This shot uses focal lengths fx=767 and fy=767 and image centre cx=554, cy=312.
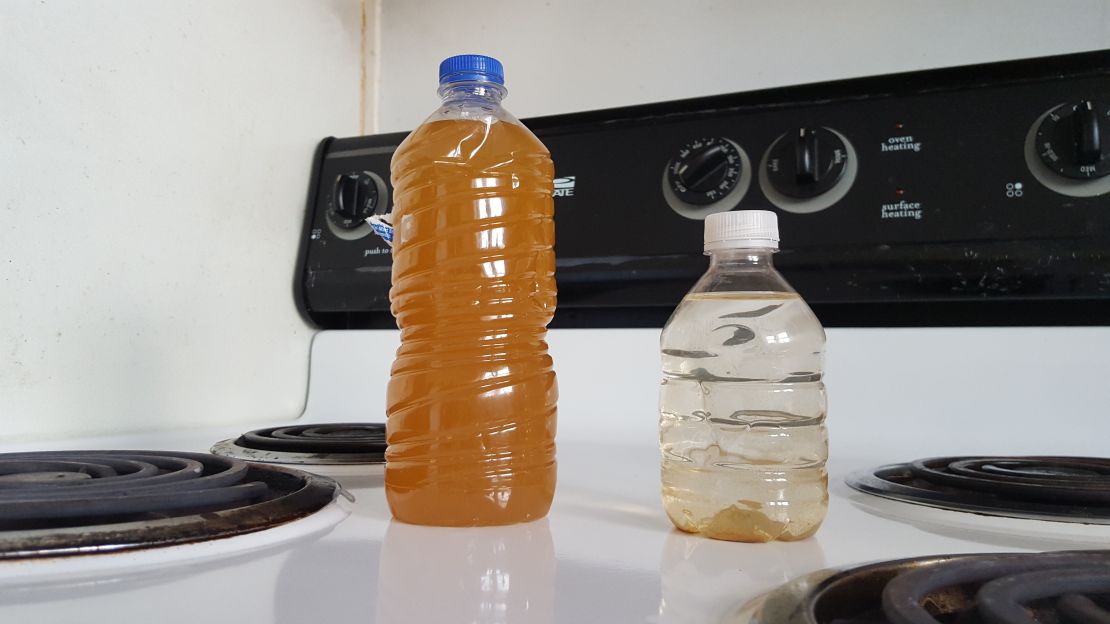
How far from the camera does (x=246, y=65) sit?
1.08 meters

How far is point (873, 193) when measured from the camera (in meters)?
0.90

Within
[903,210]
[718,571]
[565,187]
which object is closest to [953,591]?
[718,571]

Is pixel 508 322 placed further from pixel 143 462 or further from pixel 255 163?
pixel 255 163

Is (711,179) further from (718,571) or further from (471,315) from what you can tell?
(718,571)

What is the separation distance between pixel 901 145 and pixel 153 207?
90cm

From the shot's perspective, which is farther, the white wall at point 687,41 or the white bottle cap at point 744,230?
the white wall at point 687,41

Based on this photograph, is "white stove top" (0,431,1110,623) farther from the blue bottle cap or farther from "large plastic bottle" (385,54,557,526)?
the blue bottle cap

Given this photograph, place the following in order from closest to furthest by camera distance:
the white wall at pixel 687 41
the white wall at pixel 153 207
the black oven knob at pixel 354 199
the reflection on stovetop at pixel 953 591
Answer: the reflection on stovetop at pixel 953 591 → the white wall at pixel 153 207 → the white wall at pixel 687 41 → the black oven knob at pixel 354 199

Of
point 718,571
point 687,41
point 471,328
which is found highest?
point 687,41

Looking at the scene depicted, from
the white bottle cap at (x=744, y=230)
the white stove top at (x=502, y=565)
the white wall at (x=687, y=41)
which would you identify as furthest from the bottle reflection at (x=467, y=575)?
the white wall at (x=687, y=41)

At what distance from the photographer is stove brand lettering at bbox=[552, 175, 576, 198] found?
1.07 meters

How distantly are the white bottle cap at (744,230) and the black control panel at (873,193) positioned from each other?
411mm

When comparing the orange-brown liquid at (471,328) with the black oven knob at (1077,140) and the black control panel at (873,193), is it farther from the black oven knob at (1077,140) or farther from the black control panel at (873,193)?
the black oven knob at (1077,140)

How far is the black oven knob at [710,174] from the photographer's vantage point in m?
0.95
